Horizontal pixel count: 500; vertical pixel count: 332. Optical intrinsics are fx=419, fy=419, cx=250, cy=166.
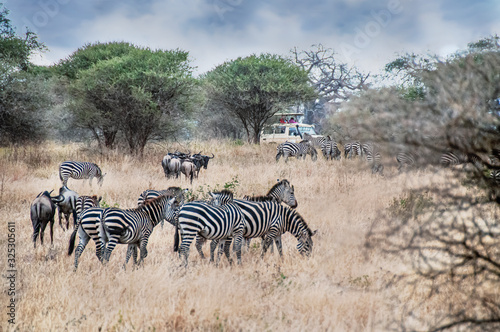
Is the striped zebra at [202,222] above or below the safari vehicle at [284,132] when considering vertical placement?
below

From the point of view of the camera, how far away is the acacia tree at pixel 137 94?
73.0ft

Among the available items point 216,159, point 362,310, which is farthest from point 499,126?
point 216,159

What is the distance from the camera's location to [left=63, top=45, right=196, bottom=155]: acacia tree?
22.3 m

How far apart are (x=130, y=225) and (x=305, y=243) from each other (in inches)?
124

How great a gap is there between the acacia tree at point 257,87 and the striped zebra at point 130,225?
75.8ft

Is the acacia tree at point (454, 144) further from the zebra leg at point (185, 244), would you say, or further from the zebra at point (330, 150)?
the zebra at point (330, 150)

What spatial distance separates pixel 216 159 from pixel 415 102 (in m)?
19.3

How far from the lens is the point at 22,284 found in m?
5.79

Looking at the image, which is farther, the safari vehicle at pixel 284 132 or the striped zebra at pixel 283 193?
the safari vehicle at pixel 284 132

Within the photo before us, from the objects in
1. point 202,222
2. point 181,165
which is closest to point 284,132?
point 181,165

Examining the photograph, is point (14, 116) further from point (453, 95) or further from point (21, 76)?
point (453, 95)

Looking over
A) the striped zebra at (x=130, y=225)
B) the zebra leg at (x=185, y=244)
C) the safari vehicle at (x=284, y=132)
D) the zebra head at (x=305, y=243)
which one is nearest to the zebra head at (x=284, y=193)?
the zebra head at (x=305, y=243)

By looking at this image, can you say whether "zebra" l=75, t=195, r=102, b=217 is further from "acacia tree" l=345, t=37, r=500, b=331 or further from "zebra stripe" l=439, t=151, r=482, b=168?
"zebra stripe" l=439, t=151, r=482, b=168

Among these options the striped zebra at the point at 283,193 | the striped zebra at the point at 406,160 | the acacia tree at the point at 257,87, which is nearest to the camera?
the striped zebra at the point at 406,160
